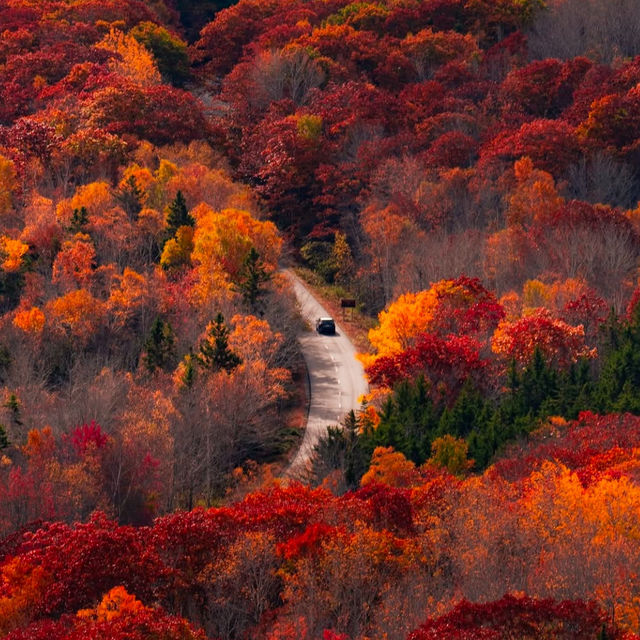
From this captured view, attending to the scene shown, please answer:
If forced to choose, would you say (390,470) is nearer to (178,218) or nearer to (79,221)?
(178,218)

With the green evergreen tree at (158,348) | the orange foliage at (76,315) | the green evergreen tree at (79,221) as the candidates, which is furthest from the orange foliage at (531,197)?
the orange foliage at (76,315)

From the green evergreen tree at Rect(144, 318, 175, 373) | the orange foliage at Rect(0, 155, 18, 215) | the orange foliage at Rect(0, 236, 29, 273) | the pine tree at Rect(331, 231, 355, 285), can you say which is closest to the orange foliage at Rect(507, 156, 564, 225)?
the pine tree at Rect(331, 231, 355, 285)

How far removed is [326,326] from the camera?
233ft

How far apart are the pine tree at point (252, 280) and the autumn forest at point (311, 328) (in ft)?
0.61

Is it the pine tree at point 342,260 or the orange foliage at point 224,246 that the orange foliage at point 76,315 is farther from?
the pine tree at point 342,260

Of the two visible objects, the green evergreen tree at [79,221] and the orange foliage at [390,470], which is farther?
the green evergreen tree at [79,221]

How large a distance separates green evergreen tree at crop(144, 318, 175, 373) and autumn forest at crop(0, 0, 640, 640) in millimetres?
378

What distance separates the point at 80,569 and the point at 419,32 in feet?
259

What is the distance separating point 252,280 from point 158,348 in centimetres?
793

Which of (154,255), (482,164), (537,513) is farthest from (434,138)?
(537,513)

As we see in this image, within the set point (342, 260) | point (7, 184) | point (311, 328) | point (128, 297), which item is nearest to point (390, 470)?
point (128, 297)

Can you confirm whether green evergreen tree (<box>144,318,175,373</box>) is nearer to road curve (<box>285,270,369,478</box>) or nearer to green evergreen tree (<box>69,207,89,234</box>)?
road curve (<box>285,270,369,478</box>)

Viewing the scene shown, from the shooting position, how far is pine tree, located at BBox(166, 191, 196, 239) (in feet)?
236

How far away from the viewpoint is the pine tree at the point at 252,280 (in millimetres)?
65938
